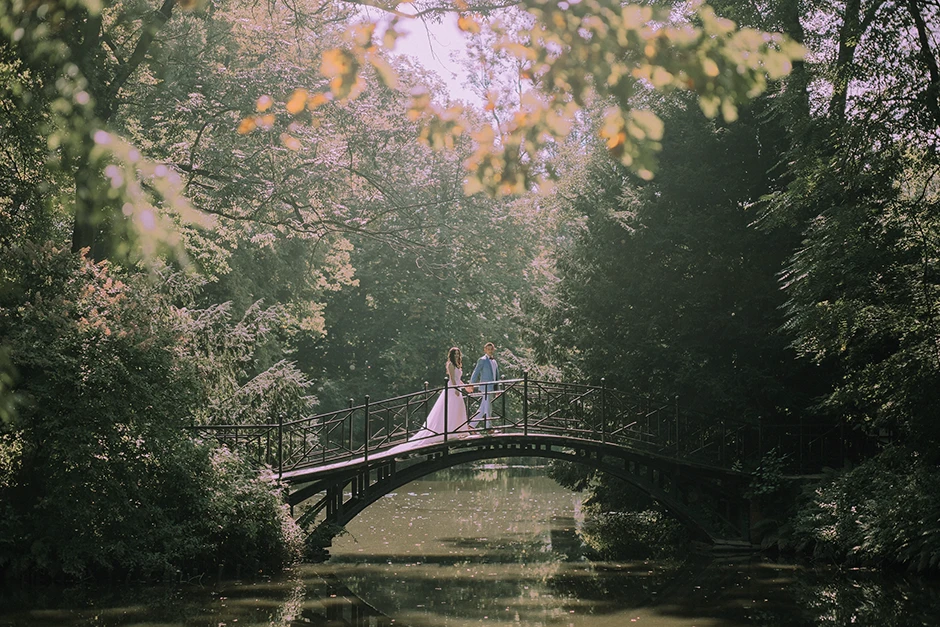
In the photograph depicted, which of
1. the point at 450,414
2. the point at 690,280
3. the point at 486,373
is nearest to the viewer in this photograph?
the point at 450,414

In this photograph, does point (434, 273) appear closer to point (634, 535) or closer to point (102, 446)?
point (634, 535)

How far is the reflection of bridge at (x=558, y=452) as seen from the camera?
1738 cm

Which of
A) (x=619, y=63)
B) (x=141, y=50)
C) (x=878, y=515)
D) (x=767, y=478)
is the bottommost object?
(x=878, y=515)

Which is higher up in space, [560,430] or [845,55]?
[845,55]

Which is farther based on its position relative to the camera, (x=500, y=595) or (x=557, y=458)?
(x=557, y=458)

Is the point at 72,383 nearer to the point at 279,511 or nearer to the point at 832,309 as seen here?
the point at 279,511

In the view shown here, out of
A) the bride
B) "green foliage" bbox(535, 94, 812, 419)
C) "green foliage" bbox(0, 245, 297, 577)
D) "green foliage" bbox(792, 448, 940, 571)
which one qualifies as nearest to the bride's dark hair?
the bride

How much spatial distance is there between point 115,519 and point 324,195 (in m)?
8.66

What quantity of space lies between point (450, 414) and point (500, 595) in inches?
188

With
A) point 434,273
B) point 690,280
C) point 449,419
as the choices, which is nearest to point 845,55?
point 690,280

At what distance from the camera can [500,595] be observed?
46.2 feet

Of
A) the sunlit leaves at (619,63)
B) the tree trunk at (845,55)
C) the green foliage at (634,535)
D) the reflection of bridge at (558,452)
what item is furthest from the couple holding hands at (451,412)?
the sunlit leaves at (619,63)

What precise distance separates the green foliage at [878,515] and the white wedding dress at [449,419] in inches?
228

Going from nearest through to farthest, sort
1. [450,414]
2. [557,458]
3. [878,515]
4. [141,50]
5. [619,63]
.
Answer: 1. [619,63]
2. [878,515]
3. [141,50]
4. [557,458]
5. [450,414]
